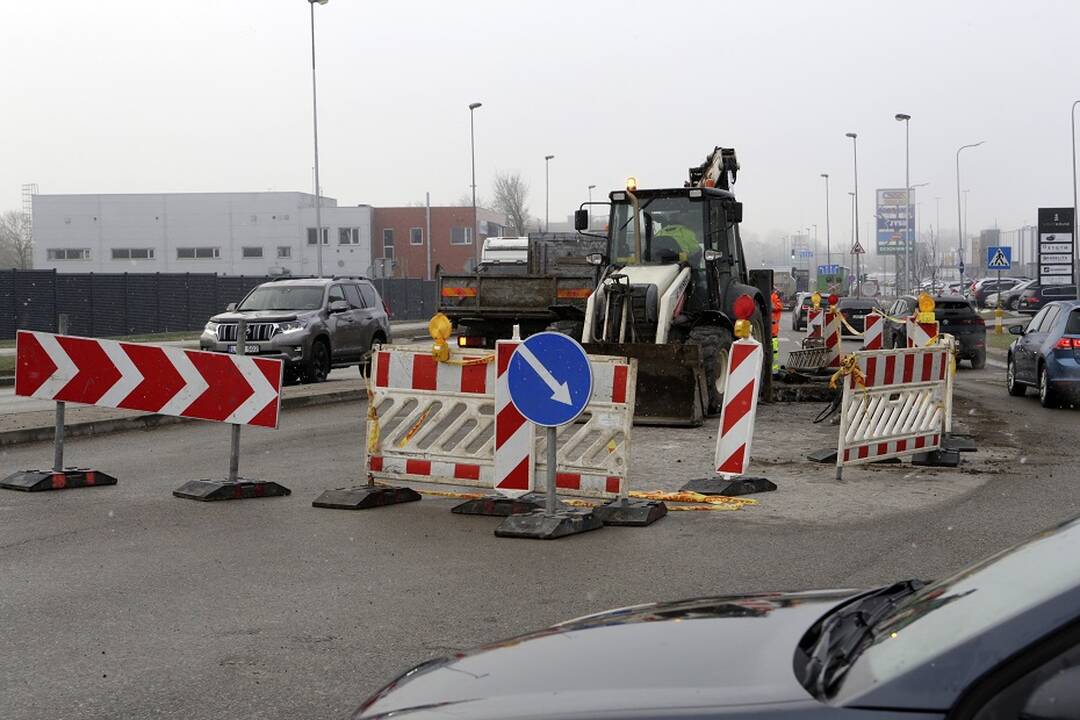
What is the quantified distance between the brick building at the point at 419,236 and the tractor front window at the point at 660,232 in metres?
74.7

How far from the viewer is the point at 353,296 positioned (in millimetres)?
25125

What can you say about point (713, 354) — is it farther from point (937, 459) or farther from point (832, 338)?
point (832, 338)

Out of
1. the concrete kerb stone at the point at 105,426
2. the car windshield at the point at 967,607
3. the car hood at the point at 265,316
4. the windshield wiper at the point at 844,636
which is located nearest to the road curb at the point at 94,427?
the concrete kerb stone at the point at 105,426

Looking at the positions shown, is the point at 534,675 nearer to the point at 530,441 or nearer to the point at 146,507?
the point at 530,441

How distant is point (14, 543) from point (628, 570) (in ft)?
13.9

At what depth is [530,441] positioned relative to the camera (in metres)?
9.88

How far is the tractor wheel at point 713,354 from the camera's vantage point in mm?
17016

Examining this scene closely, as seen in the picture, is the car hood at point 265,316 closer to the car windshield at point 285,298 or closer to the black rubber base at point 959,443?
the car windshield at point 285,298

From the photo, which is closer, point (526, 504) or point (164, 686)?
point (164, 686)

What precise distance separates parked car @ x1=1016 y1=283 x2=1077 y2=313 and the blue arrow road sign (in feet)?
159

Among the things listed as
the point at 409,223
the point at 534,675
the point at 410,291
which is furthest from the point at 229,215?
the point at 534,675

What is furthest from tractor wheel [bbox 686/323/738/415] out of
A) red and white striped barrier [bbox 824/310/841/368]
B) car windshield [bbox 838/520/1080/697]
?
car windshield [bbox 838/520/1080/697]

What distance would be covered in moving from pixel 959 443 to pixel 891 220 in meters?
109

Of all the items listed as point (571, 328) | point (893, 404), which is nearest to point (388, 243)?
Answer: point (571, 328)
